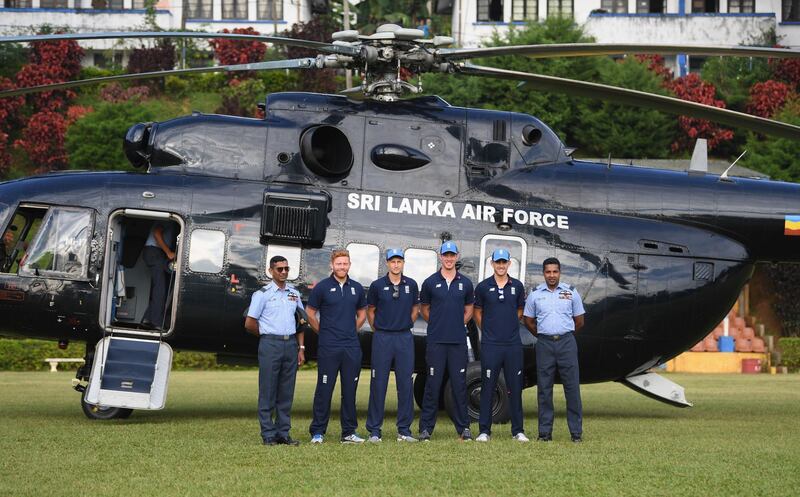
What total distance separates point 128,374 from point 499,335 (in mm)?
4907

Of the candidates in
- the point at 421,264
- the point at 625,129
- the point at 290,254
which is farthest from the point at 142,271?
the point at 625,129

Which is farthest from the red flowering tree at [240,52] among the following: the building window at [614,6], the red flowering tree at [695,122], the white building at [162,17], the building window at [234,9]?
the red flowering tree at [695,122]

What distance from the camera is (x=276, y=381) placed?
Result: 1239 cm

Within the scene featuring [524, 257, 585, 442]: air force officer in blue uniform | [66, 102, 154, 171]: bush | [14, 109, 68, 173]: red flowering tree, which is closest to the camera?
[524, 257, 585, 442]: air force officer in blue uniform

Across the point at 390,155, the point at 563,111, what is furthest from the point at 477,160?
the point at 563,111

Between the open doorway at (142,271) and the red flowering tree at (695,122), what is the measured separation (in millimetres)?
39841

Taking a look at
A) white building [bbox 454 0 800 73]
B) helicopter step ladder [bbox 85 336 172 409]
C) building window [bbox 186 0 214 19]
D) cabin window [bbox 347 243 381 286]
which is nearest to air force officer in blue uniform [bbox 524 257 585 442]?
cabin window [bbox 347 243 381 286]

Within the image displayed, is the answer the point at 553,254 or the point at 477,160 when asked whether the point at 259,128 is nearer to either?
the point at 477,160

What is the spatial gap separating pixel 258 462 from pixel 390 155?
5.82 meters

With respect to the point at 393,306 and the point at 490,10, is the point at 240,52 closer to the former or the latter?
the point at 490,10

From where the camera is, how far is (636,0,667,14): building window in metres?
64.0

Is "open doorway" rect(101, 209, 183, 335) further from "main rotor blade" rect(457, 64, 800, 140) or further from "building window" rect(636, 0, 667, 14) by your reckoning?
"building window" rect(636, 0, 667, 14)

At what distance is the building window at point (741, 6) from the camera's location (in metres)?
64.6

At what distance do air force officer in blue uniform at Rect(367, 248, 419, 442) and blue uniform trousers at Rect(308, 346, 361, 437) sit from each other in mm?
245
